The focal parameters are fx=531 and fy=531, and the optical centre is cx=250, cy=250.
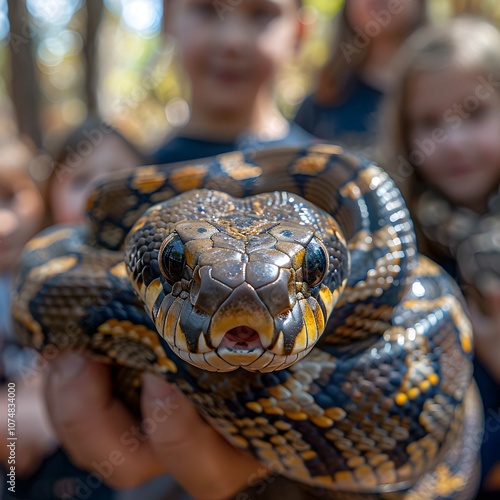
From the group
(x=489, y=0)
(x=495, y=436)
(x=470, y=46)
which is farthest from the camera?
(x=489, y=0)

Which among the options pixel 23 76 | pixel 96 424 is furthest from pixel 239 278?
pixel 23 76

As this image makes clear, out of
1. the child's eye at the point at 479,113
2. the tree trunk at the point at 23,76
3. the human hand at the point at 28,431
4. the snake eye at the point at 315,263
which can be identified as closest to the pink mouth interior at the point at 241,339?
the snake eye at the point at 315,263

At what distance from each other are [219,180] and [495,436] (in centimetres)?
165

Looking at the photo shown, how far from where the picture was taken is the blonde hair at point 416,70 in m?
2.56

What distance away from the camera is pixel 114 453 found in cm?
174

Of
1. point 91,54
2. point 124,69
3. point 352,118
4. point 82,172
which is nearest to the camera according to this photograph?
point 82,172

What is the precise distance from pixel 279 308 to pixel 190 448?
811 millimetres

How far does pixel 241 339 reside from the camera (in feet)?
3.01

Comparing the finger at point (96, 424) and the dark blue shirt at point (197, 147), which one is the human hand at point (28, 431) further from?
the dark blue shirt at point (197, 147)

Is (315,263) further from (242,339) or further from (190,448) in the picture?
(190,448)

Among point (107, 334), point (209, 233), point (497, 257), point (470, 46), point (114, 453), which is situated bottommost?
point (114, 453)

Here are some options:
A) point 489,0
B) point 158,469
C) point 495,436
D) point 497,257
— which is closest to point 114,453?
point 158,469

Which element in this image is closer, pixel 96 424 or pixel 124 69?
pixel 96 424

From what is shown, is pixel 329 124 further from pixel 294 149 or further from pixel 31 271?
pixel 31 271
